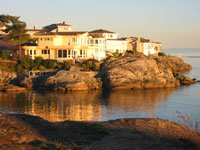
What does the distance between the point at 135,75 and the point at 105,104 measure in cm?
1587

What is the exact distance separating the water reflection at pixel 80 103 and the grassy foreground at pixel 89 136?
43.6 ft

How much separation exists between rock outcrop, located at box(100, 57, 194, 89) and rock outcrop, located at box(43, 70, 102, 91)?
2.60 metres

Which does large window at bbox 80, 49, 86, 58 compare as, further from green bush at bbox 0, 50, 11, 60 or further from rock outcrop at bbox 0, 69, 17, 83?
rock outcrop at bbox 0, 69, 17, 83

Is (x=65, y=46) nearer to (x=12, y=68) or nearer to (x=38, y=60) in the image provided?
(x=38, y=60)

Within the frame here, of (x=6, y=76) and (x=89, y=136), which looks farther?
(x=6, y=76)

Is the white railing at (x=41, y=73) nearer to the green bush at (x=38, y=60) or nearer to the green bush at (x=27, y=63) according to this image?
the green bush at (x=27, y=63)

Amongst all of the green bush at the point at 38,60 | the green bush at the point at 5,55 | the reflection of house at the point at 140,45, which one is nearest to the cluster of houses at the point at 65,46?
the green bush at the point at 5,55

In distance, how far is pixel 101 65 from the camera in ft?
206

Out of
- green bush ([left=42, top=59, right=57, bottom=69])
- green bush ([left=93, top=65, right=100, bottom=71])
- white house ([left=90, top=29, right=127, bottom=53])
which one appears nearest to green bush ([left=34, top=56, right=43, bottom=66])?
green bush ([left=42, top=59, right=57, bottom=69])

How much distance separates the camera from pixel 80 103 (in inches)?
1614

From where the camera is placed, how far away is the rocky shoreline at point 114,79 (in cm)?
5303

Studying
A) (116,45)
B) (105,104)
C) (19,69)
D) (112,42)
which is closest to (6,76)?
(19,69)

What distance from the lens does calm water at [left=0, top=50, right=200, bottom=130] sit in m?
33.1

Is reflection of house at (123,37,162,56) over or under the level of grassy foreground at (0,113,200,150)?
over
